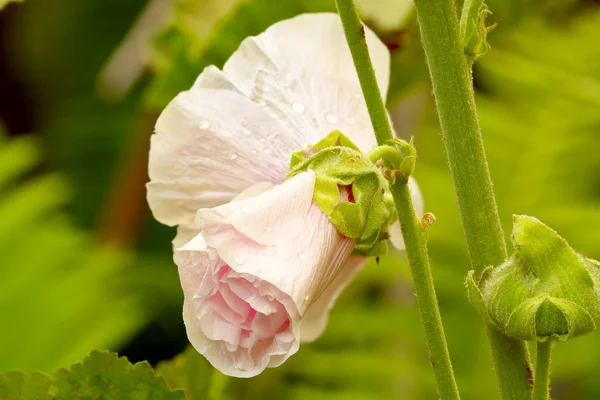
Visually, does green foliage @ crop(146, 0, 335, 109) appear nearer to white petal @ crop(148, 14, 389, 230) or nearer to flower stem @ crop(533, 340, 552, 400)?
white petal @ crop(148, 14, 389, 230)

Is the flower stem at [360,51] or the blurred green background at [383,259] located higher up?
the flower stem at [360,51]

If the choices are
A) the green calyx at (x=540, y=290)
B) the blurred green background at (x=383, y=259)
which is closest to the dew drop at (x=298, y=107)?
the green calyx at (x=540, y=290)

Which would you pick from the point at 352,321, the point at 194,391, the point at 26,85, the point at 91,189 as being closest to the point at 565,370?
the point at 352,321

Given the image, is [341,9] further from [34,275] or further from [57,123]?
[57,123]

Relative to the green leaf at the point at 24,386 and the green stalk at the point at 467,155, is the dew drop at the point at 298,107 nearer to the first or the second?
the green stalk at the point at 467,155

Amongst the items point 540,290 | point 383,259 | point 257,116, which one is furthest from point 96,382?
point 383,259
